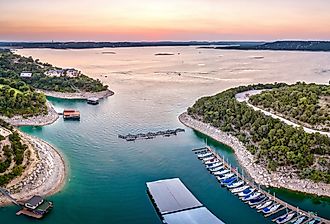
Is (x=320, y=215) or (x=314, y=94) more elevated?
(x=314, y=94)

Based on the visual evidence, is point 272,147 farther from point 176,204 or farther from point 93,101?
point 93,101

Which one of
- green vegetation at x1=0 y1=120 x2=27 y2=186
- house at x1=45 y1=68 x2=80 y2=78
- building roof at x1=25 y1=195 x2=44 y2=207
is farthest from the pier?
house at x1=45 y1=68 x2=80 y2=78

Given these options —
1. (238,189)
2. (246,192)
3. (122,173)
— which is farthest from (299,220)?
(122,173)

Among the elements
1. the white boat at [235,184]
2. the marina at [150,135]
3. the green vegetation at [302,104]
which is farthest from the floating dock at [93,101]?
the white boat at [235,184]

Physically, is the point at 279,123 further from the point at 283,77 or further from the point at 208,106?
the point at 283,77

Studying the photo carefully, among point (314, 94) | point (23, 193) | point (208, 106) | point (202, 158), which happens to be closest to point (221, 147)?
point (202, 158)
